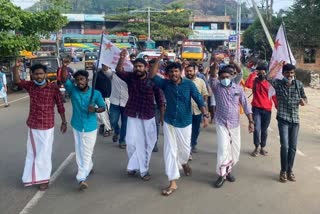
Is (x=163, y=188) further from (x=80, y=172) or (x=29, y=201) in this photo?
(x=29, y=201)

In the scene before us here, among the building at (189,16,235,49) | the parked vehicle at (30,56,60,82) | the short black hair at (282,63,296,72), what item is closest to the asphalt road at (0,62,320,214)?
the short black hair at (282,63,296,72)

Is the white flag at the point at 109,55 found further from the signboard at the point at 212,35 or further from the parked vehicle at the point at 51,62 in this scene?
the signboard at the point at 212,35

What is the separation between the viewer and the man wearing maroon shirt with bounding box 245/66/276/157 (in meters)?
7.39

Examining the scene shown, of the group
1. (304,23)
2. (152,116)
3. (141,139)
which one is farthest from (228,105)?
(304,23)

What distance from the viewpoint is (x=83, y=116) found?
552 cm

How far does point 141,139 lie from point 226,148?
1.12m

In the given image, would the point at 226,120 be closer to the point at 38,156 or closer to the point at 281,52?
the point at 281,52

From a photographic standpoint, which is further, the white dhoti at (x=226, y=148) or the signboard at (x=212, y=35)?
the signboard at (x=212, y=35)

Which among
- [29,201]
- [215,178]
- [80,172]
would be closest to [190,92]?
[215,178]

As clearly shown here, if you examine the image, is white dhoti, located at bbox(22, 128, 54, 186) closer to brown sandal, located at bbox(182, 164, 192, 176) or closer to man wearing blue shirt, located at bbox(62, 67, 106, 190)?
man wearing blue shirt, located at bbox(62, 67, 106, 190)

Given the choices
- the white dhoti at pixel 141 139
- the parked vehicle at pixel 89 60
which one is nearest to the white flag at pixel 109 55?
the white dhoti at pixel 141 139

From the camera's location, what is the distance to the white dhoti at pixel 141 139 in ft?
19.3

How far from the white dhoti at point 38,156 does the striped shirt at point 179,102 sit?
1.52 meters

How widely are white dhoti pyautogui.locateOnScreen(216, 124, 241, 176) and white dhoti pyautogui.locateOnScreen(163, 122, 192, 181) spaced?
42 centimetres
